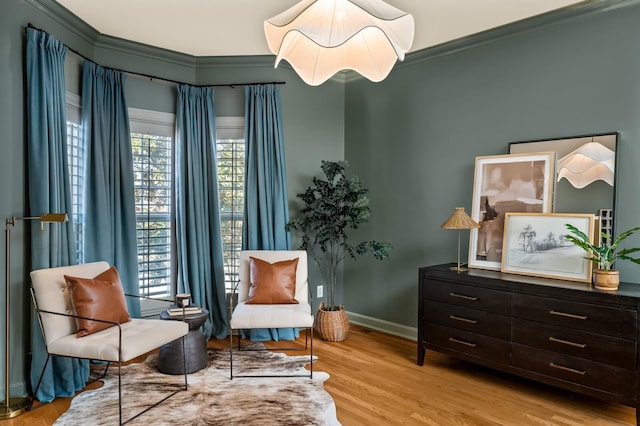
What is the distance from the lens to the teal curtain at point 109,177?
363cm

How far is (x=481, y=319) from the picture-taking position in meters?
3.26

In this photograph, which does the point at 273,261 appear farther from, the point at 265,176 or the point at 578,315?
the point at 578,315

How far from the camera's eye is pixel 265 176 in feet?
14.4

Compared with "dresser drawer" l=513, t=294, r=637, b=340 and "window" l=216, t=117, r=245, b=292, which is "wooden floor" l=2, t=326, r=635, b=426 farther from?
"window" l=216, t=117, r=245, b=292

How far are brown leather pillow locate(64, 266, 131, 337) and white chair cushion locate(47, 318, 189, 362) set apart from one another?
63mm

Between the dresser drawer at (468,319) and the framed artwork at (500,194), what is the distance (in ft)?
1.46

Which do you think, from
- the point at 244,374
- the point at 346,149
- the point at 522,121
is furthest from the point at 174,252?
the point at 522,121

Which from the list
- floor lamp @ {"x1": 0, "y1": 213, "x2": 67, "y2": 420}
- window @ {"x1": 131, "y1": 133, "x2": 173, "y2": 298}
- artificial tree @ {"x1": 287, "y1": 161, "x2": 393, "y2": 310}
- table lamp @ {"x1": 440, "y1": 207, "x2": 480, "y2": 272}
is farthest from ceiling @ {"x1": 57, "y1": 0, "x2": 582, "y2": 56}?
floor lamp @ {"x1": 0, "y1": 213, "x2": 67, "y2": 420}

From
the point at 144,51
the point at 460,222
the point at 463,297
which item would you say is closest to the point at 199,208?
the point at 144,51

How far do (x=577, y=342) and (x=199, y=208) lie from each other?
3295 millimetres

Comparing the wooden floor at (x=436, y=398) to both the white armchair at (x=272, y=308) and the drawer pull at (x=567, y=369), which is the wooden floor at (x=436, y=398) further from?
the white armchair at (x=272, y=308)

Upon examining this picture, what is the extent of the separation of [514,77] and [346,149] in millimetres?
1869

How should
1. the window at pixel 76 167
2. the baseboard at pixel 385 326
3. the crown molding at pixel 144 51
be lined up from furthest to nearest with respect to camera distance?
the baseboard at pixel 385 326, the crown molding at pixel 144 51, the window at pixel 76 167

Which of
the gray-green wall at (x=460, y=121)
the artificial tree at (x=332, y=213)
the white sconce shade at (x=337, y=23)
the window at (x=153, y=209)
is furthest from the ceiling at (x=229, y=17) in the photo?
the artificial tree at (x=332, y=213)
